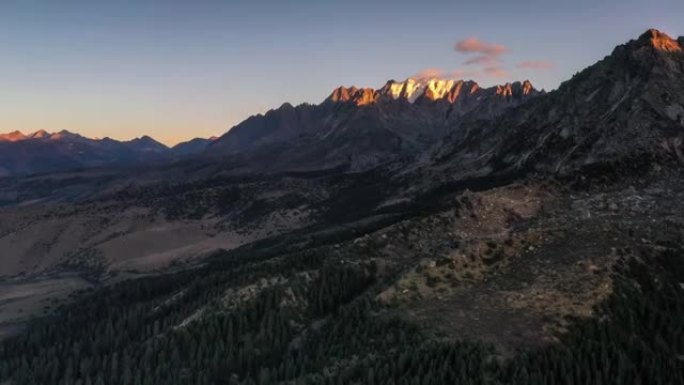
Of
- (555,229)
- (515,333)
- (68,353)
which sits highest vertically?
(555,229)

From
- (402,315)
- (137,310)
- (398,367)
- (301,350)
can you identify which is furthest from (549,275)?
(137,310)

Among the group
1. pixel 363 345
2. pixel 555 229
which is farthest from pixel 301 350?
pixel 555 229

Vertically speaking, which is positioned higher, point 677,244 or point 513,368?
point 677,244

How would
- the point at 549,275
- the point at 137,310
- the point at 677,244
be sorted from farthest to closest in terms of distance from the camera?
the point at 137,310, the point at 677,244, the point at 549,275

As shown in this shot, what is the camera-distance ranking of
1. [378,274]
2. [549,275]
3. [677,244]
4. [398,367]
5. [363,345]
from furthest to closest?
[378,274] → [677,244] → [549,275] → [363,345] → [398,367]

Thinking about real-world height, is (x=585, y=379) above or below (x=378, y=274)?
below

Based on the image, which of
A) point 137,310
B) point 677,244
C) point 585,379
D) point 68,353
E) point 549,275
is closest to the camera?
point 585,379

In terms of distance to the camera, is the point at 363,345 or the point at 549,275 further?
the point at 549,275

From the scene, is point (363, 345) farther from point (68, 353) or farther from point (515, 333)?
point (68, 353)

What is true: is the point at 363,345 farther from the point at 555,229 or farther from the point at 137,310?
the point at 137,310
